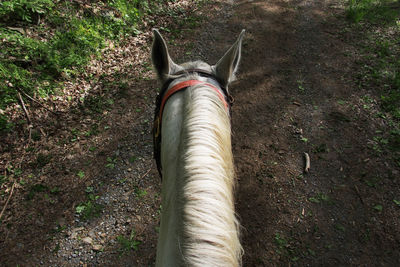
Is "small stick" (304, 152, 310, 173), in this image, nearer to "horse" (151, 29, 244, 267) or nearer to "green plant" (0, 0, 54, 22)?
"horse" (151, 29, 244, 267)

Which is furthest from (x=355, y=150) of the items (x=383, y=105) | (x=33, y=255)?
(x=33, y=255)

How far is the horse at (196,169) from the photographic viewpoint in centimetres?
89

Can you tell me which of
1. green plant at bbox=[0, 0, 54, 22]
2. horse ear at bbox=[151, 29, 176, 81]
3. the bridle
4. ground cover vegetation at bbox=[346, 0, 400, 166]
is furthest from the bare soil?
horse ear at bbox=[151, 29, 176, 81]

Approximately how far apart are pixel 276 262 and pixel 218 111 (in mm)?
2527

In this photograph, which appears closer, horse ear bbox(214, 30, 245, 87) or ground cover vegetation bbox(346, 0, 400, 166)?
horse ear bbox(214, 30, 245, 87)

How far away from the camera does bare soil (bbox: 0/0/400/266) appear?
2.91 meters

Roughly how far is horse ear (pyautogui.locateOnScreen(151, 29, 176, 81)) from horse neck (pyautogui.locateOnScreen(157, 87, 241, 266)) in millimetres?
510

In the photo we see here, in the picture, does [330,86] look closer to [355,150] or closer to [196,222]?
[355,150]

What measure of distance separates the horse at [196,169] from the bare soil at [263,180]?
2006 millimetres

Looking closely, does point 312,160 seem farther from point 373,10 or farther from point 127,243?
point 373,10

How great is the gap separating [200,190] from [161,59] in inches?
53.4

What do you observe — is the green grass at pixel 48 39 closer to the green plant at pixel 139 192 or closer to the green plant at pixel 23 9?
the green plant at pixel 23 9

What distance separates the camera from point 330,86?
16.2 feet

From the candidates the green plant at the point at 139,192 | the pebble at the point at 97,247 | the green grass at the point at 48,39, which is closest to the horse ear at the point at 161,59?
the green plant at the point at 139,192
